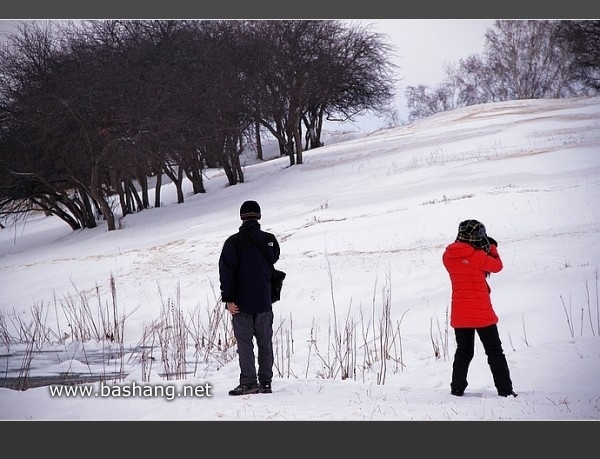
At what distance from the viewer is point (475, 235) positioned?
17.8ft

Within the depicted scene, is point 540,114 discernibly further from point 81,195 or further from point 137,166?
point 81,195

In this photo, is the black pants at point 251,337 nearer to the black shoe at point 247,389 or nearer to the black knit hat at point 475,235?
the black shoe at point 247,389

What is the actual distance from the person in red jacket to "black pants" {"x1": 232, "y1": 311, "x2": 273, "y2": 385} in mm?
1348

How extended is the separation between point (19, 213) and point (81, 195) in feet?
4.58

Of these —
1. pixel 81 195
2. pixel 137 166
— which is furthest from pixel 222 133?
pixel 81 195

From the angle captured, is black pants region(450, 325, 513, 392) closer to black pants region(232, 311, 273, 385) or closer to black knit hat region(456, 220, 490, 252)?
black knit hat region(456, 220, 490, 252)

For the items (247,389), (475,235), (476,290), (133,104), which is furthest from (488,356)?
(133,104)

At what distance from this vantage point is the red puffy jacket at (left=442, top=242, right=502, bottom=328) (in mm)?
5410

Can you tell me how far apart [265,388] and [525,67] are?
5808mm

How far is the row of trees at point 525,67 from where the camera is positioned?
8.55 metres

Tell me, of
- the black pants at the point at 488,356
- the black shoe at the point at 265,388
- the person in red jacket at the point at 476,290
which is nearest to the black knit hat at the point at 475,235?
the person in red jacket at the point at 476,290

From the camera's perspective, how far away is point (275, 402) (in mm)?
5609

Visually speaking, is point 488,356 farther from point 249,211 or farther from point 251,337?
point 249,211

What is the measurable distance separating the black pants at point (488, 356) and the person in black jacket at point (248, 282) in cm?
138
